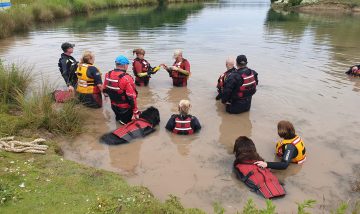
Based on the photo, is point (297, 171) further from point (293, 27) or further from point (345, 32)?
point (293, 27)

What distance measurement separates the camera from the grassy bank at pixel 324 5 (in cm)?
3662

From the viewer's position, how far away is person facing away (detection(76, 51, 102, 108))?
8.36 metres

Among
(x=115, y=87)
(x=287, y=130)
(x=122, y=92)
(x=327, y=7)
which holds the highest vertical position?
(x=327, y=7)

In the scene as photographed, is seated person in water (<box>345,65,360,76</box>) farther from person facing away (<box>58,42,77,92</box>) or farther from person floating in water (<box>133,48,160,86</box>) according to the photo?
person facing away (<box>58,42,77,92</box>)

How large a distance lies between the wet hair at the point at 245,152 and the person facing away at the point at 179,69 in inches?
189

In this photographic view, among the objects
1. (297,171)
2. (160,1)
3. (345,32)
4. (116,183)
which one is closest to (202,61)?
(297,171)

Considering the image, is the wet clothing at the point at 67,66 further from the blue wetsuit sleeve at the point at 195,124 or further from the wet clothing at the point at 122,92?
the blue wetsuit sleeve at the point at 195,124

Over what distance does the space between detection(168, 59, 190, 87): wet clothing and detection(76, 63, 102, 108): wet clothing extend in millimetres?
2884

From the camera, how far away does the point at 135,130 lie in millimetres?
7289

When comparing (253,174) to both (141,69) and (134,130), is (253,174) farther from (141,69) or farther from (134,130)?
(141,69)

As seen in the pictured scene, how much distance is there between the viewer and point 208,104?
9.66 meters

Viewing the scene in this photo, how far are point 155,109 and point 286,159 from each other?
3.31 meters

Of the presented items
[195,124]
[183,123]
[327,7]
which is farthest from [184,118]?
[327,7]

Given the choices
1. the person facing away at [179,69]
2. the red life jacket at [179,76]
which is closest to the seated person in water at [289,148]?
the person facing away at [179,69]
